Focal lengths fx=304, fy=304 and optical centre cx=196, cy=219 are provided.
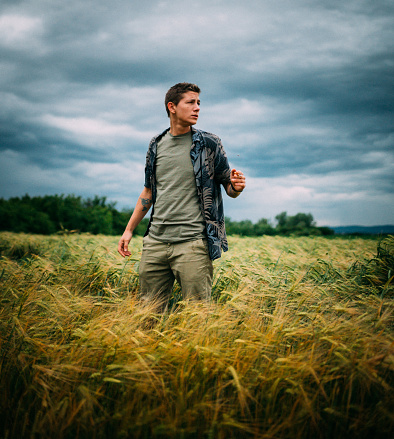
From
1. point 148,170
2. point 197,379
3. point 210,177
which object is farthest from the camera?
point 148,170

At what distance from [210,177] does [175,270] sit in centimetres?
81

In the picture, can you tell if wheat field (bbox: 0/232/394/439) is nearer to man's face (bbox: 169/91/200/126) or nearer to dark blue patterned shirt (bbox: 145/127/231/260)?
dark blue patterned shirt (bbox: 145/127/231/260)

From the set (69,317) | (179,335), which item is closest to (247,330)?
(179,335)

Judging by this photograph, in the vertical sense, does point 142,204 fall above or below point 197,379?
above

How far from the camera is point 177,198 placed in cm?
244

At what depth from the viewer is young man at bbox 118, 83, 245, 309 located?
2387 millimetres

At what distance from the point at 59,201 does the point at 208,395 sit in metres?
23.7

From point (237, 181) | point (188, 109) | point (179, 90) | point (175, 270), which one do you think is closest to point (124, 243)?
point (175, 270)

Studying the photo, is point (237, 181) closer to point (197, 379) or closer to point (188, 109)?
point (188, 109)

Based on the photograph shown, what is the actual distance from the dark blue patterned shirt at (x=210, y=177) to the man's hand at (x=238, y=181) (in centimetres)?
18

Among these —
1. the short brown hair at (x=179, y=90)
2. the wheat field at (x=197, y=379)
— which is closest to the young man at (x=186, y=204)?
the short brown hair at (x=179, y=90)

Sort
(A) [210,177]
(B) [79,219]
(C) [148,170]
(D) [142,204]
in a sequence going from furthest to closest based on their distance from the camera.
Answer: (B) [79,219]
(D) [142,204]
(C) [148,170]
(A) [210,177]

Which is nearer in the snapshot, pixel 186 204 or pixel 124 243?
pixel 186 204

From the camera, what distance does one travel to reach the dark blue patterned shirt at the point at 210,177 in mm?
2420
